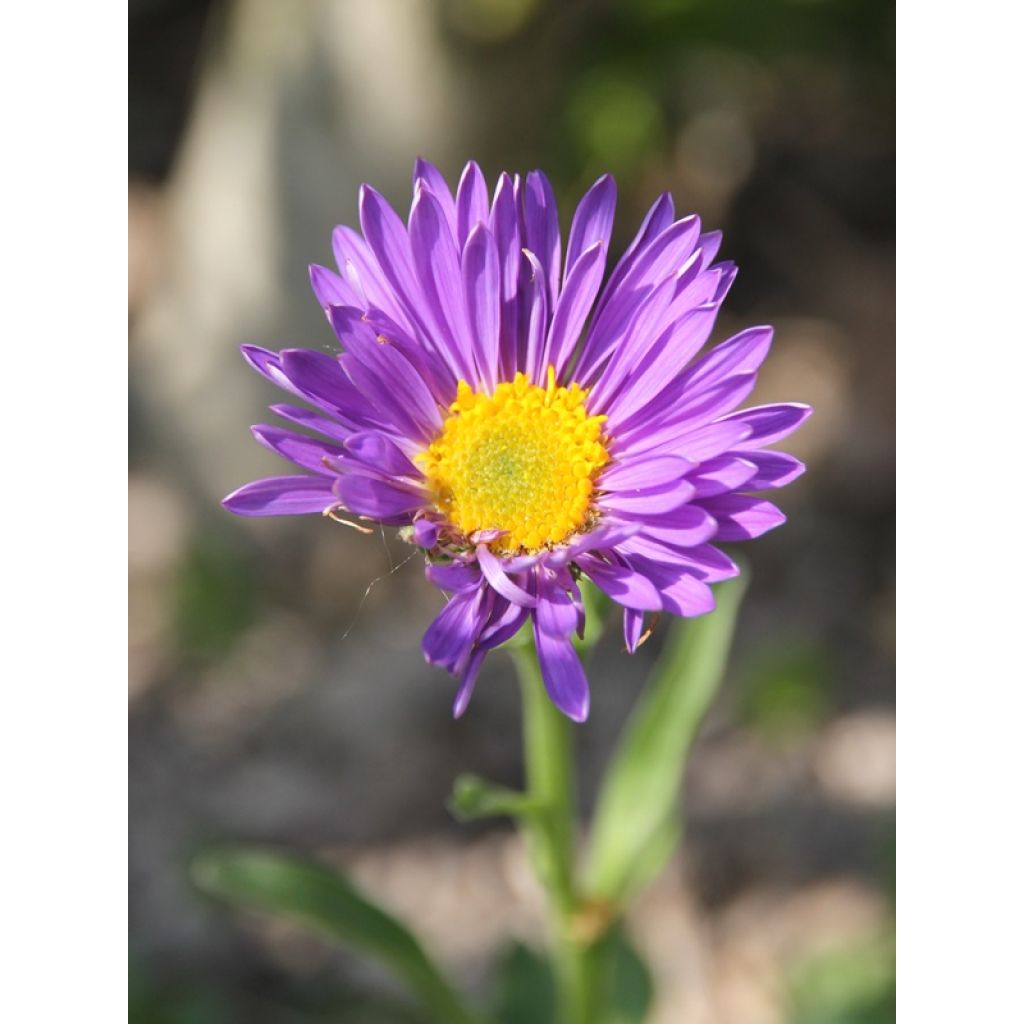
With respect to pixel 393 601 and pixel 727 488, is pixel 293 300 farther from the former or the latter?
pixel 727 488

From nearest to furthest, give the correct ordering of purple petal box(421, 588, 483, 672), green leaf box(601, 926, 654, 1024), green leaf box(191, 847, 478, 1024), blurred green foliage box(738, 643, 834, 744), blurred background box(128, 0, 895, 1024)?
purple petal box(421, 588, 483, 672)
green leaf box(191, 847, 478, 1024)
green leaf box(601, 926, 654, 1024)
blurred background box(128, 0, 895, 1024)
blurred green foliage box(738, 643, 834, 744)

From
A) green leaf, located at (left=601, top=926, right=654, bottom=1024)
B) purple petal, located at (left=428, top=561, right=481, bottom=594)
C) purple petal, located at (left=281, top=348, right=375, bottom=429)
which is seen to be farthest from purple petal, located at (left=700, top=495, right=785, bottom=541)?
green leaf, located at (left=601, top=926, right=654, bottom=1024)

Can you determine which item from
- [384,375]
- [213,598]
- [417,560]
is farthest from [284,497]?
[213,598]

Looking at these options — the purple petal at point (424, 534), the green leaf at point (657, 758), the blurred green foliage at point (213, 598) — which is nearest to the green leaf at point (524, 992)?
the green leaf at point (657, 758)

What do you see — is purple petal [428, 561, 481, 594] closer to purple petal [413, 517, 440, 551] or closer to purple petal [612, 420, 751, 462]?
purple petal [413, 517, 440, 551]

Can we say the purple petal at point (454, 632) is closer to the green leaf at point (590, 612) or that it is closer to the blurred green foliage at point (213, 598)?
the green leaf at point (590, 612)

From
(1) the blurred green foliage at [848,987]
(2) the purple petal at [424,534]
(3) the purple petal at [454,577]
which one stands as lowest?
(1) the blurred green foliage at [848,987]
